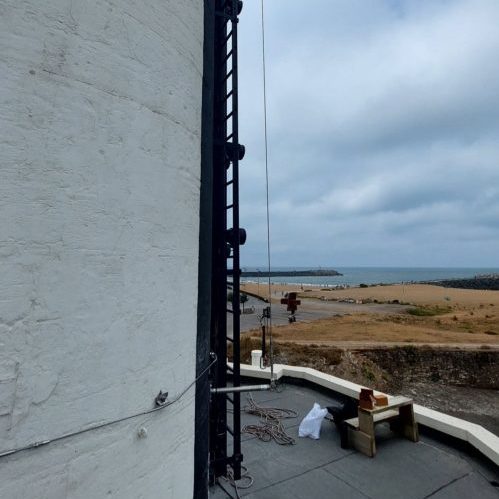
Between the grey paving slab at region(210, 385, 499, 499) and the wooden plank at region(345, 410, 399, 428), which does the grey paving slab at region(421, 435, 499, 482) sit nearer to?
the grey paving slab at region(210, 385, 499, 499)

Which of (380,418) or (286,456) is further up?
(380,418)

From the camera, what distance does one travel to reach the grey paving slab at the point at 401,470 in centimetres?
482

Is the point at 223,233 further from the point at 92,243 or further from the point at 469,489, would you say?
the point at 469,489

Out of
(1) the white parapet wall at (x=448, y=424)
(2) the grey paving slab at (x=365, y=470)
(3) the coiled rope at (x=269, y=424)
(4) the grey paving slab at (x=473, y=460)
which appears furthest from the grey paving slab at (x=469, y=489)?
(3) the coiled rope at (x=269, y=424)

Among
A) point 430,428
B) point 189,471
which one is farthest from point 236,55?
point 430,428

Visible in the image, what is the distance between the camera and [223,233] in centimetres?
474

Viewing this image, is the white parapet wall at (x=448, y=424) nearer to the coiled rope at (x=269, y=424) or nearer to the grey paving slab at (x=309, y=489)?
the coiled rope at (x=269, y=424)

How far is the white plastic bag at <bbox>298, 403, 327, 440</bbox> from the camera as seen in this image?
20.4ft

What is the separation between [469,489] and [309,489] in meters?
2.18

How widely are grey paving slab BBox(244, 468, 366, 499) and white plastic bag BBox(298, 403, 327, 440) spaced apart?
1101 mm

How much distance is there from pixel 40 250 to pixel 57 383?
0.69 metres

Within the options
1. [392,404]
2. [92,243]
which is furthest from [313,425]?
[92,243]

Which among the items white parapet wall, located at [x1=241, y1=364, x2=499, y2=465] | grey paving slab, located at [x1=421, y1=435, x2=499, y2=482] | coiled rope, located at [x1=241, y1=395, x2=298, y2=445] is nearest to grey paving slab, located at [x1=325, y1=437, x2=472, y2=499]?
grey paving slab, located at [x1=421, y1=435, x2=499, y2=482]

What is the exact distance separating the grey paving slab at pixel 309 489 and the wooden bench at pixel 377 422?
0.88m
